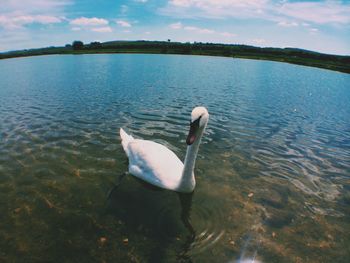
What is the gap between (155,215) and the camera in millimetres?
7840

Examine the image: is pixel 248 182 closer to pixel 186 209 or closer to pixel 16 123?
pixel 186 209

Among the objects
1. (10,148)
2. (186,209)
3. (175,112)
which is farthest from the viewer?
(175,112)

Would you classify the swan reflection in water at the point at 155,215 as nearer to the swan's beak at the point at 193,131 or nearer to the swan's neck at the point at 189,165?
the swan's neck at the point at 189,165

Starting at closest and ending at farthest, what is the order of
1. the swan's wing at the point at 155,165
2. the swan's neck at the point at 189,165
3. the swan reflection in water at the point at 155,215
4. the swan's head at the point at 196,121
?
the swan reflection in water at the point at 155,215 < the swan's head at the point at 196,121 < the swan's neck at the point at 189,165 < the swan's wing at the point at 155,165

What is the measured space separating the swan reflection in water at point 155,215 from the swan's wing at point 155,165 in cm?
50

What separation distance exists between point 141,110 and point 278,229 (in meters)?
14.9

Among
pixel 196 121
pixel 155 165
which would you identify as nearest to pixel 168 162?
pixel 155 165

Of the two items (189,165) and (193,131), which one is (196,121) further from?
(189,165)

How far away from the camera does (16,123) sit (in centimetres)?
1623

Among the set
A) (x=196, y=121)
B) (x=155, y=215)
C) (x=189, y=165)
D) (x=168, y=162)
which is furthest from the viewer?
(x=168, y=162)

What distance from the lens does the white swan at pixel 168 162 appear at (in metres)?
7.20

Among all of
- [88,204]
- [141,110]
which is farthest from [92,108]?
[88,204]

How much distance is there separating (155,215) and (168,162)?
1893 mm

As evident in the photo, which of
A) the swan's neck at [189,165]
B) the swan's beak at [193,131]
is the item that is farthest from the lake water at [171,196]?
the swan's beak at [193,131]
